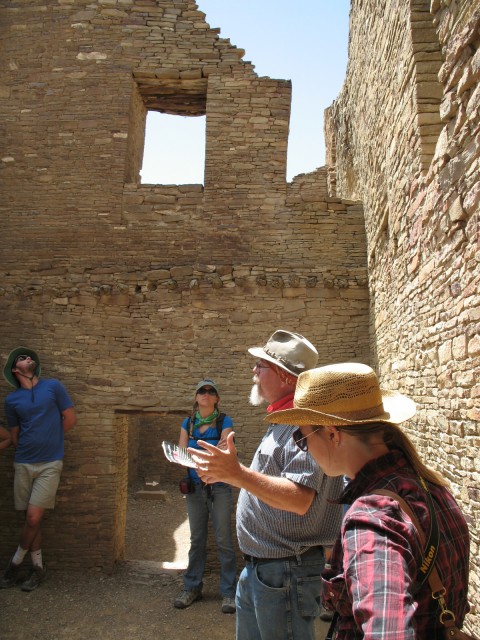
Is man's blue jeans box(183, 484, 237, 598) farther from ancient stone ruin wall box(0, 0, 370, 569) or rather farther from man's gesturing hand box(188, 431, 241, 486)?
man's gesturing hand box(188, 431, 241, 486)

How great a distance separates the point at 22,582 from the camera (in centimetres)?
615

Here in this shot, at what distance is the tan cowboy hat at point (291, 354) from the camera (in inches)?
112

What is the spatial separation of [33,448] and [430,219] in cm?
497

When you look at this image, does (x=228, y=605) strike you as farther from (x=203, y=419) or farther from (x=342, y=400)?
(x=342, y=400)

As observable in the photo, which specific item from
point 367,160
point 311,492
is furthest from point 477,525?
point 367,160

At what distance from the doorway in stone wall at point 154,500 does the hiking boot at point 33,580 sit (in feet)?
5.17

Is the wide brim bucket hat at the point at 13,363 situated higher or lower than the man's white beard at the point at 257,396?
higher

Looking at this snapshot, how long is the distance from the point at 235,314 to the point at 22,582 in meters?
4.17

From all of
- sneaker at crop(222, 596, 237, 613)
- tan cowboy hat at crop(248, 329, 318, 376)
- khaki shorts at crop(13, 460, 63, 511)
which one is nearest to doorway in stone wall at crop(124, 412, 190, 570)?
khaki shorts at crop(13, 460, 63, 511)

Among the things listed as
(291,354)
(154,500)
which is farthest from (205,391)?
(154,500)

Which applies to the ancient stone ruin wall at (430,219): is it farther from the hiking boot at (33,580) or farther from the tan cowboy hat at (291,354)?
the hiking boot at (33,580)

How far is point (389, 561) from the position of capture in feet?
4.14

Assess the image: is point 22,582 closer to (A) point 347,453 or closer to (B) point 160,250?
(B) point 160,250

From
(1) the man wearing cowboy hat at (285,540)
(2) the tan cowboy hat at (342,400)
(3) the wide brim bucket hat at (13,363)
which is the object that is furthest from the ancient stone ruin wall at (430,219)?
(3) the wide brim bucket hat at (13,363)
